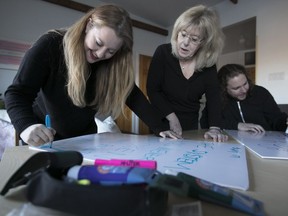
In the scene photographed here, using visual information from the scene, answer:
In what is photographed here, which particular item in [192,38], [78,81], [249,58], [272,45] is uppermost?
[249,58]

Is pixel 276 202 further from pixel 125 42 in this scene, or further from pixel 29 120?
pixel 125 42

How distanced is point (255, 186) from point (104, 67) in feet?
2.58

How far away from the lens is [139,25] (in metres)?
5.04

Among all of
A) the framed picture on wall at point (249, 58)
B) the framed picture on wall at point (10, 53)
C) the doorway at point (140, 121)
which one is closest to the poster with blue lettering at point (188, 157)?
the framed picture on wall at point (10, 53)

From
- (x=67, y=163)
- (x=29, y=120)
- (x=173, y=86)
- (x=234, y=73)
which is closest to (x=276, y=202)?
(x=67, y=163)

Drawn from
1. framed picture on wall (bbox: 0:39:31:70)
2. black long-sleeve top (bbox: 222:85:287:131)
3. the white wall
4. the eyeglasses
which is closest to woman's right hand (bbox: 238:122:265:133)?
black long-sleeve top (bbox: 222:85:287:131)

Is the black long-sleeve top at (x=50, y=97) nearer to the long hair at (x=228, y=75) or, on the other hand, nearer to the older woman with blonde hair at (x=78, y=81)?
the older woman with blonde hair at (x=78, y=81)

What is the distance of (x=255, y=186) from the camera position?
0.45 meters

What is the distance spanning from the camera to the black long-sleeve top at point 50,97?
30.1 inches

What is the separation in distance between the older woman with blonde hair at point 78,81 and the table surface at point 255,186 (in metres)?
0.11

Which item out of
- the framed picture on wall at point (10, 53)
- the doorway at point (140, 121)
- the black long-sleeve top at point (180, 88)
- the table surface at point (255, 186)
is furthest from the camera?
the doorway at point (140, 121)

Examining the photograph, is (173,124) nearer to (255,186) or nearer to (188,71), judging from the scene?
(188,71)

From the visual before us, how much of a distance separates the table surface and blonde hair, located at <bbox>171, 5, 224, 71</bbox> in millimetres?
643

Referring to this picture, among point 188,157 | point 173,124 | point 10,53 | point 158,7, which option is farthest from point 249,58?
point 188,157
